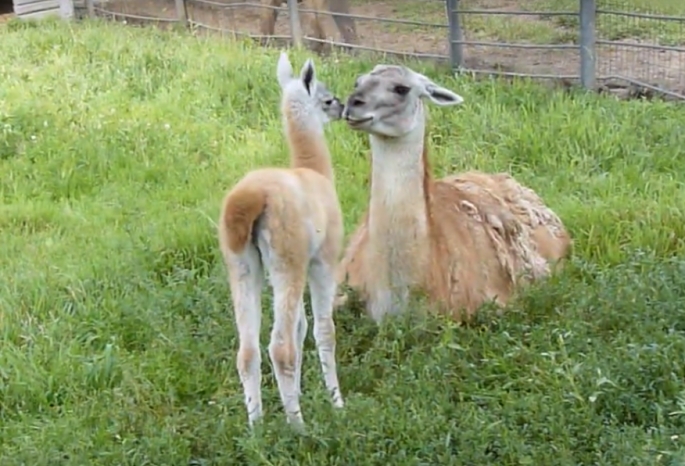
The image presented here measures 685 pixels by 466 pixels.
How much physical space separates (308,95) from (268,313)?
1.03m

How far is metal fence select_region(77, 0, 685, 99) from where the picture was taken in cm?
861

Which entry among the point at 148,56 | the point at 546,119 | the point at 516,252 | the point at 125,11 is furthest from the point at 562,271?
the point at 125,11

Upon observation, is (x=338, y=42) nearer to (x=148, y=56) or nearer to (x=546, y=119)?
(x=148, y=56)

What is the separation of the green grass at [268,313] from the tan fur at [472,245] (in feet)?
0.55

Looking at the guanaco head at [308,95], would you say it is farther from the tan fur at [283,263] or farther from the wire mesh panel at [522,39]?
the wire mesh panel at [522,39]

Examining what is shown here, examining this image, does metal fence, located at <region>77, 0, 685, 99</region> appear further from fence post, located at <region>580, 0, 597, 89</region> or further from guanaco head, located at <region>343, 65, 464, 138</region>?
guanaco head, located at <region>343, 65, 464, 138</region>

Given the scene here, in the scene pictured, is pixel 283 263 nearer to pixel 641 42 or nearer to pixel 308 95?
pixel 308 95

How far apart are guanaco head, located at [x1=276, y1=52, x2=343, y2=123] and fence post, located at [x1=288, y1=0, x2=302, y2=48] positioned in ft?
19.7

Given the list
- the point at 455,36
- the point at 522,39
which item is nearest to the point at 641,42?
the point at 522,39

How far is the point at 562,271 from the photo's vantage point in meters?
5.70

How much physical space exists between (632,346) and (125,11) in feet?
33.6

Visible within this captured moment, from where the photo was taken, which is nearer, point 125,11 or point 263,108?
point 263,108

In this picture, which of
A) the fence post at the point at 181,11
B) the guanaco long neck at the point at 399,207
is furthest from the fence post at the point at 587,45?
the fence post at the point at 181,11

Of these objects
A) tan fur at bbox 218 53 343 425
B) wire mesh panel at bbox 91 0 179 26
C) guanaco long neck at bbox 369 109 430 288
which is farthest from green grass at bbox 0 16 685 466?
wire mesh panel at bbox 91 0 179 26
